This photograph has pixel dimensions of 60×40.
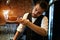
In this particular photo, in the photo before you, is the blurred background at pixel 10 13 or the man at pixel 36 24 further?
the blurred background at pixel 10 13

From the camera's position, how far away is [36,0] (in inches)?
33.3

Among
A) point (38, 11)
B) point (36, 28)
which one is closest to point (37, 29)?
Answer: point (36, 28)

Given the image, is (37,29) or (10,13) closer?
(37,29)

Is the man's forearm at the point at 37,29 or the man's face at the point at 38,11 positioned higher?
the man's face at the point at 38,11

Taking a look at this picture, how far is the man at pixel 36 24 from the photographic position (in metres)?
0.74

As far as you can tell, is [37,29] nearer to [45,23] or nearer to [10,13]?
[45,23]

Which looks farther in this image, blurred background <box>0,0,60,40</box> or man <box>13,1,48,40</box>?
blurred background <box>0,0,60,40</box>

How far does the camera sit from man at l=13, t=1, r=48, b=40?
2.42 feet

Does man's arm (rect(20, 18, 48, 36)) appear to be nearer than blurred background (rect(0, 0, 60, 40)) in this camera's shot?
Yes

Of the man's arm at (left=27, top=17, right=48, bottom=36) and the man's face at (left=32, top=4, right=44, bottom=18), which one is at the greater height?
the man's face at (left=32, top=4, right=44, bottom=18)

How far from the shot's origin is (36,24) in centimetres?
79

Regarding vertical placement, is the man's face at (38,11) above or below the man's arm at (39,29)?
above

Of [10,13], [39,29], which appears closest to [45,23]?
[39,29]
